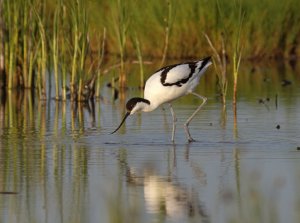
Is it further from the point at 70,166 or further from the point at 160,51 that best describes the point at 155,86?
the point at 160,51

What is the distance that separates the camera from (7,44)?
17172mm

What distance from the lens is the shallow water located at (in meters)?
7.63

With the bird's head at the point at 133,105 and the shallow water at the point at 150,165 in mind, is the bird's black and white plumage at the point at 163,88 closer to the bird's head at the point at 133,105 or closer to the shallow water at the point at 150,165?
the bird's head at the point at 133,105

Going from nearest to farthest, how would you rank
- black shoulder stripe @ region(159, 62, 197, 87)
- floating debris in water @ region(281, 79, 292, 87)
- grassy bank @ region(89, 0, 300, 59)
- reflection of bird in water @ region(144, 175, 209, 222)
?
reflection of bird in water @ region(144, 175, 209, 222) < black shoulder stripe @ region(159, 62, 197, 87) < floating debris in water @ region(281, 79, 292, 87) < grassy bank @ region(89, 0, 300, 59)

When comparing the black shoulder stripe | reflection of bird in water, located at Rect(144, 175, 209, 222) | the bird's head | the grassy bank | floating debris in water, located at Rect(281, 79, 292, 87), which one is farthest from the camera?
the grassy bank

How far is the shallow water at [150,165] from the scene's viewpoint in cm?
763

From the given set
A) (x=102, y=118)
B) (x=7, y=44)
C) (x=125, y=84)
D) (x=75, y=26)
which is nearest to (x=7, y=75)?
(x=7, y=44)

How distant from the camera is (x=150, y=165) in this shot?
976 centimetres

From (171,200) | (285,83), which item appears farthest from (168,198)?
(285,83)

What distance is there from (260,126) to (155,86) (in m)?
1.36

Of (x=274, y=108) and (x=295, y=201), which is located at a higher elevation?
(x=274, y=108)

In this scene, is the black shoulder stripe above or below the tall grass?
below

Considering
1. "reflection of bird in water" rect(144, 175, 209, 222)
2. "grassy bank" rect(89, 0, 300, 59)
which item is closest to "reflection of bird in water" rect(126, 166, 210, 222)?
"reflection of bird in water" rect(144, 175, 209, 222)

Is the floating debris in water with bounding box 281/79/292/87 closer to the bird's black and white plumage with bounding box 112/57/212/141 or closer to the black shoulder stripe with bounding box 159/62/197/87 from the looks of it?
the black shoulder stripe with bounding box 159/62/197/87
